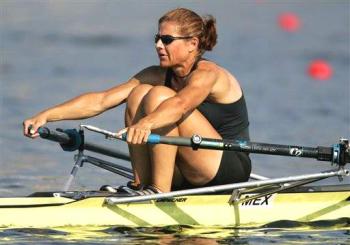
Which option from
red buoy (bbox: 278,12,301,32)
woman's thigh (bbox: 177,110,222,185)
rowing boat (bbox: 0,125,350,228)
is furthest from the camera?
red buoy (bbox: 278,12,301,32)

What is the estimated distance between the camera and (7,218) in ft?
27.3

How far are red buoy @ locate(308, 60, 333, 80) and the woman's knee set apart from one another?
12569mm

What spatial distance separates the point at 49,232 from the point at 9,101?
890 centimetres

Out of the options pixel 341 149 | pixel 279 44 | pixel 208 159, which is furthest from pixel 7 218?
pixel 279 44

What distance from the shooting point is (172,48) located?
8586 millimetres

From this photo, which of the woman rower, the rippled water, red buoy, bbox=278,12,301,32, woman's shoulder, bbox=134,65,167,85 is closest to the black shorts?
the woman rower

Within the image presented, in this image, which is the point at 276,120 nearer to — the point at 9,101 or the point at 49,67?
the point at 9,101

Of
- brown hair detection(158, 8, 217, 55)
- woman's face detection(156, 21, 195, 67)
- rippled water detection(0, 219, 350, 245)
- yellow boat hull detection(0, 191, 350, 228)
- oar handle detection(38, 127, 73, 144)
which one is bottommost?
rippled water detection(0, 219, 350, 245)

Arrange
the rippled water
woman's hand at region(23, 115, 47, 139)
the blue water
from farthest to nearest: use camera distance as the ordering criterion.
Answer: the blue water < woman's hand at region(23, 115, 47, 139) < the rippled water

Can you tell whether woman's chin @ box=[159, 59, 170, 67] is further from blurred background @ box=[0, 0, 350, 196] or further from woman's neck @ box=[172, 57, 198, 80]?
blurred background @ box=[0, 0, 350, 196]

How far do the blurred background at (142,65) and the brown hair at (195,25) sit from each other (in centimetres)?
243

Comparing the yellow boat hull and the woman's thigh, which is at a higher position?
the woman's thigh

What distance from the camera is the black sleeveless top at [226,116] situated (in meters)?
8.72

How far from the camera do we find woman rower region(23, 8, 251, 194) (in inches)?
331
